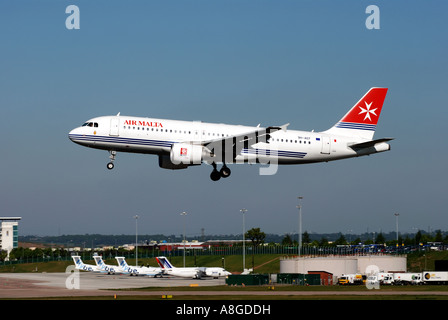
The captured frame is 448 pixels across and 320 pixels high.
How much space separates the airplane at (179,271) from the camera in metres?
123

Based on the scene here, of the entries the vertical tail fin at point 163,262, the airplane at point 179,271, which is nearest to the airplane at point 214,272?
the airplane at point 179,271

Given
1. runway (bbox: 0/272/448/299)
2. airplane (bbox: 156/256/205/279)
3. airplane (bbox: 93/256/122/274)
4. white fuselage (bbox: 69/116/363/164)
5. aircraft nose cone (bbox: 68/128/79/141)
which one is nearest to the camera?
white fuselage (bbox: 69/116/363/164)

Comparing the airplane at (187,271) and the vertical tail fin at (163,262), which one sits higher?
the vertical tail fin at (163,262)

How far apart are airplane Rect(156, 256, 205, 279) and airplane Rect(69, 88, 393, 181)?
55.6 m

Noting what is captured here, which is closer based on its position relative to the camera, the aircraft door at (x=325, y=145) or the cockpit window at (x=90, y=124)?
the cockpit window at (x=90, y=124)

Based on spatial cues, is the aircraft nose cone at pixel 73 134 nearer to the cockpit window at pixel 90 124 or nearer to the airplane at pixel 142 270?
the cockpit window at pixel 90 124

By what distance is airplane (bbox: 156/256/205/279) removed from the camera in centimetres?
12262

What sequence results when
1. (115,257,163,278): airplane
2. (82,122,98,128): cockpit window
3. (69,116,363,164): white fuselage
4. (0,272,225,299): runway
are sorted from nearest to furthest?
(69,116,363,164): white fuselage
(82,122,98,128): cockpit window
(0,272,225,299): runway
(115,257,163,278): airplane

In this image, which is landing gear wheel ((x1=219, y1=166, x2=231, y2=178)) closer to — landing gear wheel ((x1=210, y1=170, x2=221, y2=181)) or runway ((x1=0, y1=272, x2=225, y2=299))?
landing gear wheel ((x1=210, y1=170, x2=221, y2=181))

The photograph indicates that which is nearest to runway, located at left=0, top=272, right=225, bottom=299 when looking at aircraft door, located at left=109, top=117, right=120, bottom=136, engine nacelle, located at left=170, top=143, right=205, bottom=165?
engine nacelle, located at left=170, top=143, right=205, bottom=165

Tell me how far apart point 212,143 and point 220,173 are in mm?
5879

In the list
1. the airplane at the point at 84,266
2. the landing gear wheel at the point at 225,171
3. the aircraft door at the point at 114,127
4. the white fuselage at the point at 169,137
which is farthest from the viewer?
the airplane at the point at 84,266
